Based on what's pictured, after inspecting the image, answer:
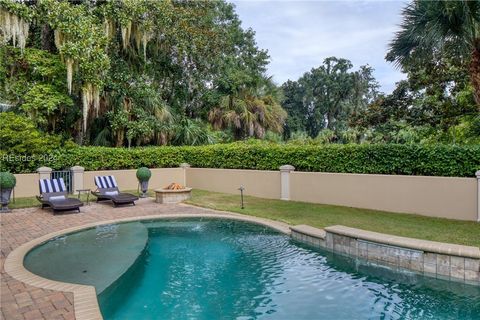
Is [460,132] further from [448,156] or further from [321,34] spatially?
[321,34]

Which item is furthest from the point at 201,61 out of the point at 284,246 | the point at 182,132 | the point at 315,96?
the point at 315,96

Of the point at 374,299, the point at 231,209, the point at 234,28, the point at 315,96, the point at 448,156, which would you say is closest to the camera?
the point at 374,299

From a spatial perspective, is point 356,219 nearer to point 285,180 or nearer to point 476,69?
point 285,180

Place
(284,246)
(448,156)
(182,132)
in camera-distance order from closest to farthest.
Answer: (284,246) → (448,156) → (182,132)

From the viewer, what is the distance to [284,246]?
7750 millimetres

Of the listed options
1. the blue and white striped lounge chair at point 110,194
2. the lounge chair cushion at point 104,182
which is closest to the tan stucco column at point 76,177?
the lounge chair cushion at point 104,182

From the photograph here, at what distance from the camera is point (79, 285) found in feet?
15.9

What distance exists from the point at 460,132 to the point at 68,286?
15462 mm

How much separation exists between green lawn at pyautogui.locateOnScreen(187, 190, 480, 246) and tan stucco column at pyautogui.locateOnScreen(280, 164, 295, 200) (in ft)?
1.64

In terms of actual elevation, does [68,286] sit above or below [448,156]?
below

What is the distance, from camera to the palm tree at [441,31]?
7680mm

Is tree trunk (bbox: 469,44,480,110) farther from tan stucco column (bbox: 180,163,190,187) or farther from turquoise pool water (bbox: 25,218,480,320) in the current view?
tan stucco column (bbox: 180,163,190,187)

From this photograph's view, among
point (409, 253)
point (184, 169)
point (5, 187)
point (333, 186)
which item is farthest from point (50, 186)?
point (409, 253)

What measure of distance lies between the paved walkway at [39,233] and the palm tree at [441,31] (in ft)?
24.0
